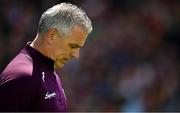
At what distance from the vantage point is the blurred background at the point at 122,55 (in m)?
8.85

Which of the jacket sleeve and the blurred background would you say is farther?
the blurred background

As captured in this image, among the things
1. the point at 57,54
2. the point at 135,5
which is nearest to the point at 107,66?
the point at 135,5

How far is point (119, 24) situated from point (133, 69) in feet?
2.58

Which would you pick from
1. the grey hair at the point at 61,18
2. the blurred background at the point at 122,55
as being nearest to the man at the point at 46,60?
the grey hair at the point at 61,18

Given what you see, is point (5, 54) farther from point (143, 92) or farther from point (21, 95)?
point (21, 95)

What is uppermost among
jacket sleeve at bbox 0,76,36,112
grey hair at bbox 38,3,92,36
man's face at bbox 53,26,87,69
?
grey hair at bbox 38,3,92,36

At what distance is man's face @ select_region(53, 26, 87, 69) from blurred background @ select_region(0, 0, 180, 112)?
4168 mm

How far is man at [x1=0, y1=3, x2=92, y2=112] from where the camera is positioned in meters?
4.19

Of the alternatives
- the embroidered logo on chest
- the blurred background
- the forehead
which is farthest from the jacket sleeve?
the blurred background

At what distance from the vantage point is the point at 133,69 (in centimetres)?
902

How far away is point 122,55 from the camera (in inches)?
367

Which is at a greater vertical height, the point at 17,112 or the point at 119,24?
the point at 119,24

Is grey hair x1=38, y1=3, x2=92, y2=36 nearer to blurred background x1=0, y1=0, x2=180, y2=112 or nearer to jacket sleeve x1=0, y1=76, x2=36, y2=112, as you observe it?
jacket sleeve x1=0, y1=76, x2=36, y2=112

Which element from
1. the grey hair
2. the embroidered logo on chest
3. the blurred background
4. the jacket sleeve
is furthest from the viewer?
the blurred background
